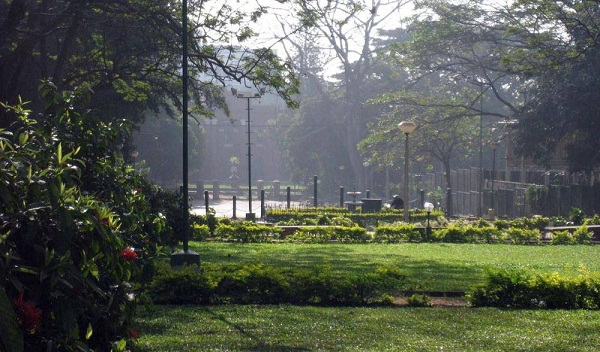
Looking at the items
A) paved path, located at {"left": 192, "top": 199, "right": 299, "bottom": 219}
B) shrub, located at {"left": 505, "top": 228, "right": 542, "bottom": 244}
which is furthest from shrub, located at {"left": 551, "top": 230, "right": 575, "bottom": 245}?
paved path, located at {"left": 192, "top": 199, "right": 299, "bottom": 219}

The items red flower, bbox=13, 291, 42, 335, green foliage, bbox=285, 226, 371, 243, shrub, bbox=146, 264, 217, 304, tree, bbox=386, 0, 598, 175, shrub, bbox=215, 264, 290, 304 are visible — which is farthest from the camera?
tree, bbox=386, 0, 598, 175

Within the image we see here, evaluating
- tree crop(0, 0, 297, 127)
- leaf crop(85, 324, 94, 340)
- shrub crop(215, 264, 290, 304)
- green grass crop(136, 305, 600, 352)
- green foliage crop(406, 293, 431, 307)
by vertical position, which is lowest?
green grass crop(136, 305, 600, 352)

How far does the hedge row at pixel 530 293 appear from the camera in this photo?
9.99 meters

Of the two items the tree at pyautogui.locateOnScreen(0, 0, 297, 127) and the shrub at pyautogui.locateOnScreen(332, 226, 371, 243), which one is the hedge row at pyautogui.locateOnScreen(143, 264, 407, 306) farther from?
the shrub at pyautogui.locateOnScreen(332, 226, 371, 243)

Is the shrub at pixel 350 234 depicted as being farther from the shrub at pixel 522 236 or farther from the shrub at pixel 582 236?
the shrub at pixel 582 236

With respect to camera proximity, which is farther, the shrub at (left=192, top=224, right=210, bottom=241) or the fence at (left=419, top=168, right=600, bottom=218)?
the fence at (left=419, top=168, right=600, bottom=218)

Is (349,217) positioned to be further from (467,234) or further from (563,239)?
(563,239)

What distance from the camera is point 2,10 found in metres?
17.5

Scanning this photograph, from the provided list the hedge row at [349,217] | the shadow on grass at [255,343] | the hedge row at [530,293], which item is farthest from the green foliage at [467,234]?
the shadow on grass at [255,343]

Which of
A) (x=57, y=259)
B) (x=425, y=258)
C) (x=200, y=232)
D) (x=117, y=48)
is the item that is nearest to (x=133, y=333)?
(x=57, y=259)

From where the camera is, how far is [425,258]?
16.8 meters

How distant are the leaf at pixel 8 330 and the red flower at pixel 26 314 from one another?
0.92ft

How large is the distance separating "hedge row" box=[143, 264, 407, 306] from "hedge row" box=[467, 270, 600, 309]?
43.9 inches

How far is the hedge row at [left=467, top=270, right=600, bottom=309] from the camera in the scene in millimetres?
9992
